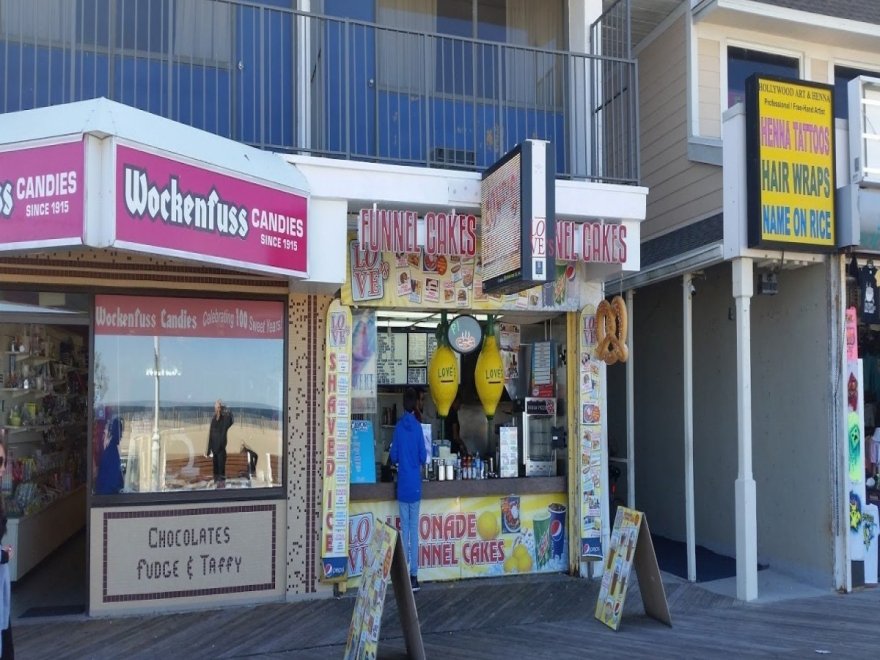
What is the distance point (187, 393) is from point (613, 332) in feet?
13.4

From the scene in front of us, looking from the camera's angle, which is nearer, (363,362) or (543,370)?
(363,362)

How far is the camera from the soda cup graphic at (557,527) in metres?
8.25

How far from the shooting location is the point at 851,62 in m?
10.4

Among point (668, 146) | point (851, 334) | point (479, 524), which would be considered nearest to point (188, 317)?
point (479, 524)

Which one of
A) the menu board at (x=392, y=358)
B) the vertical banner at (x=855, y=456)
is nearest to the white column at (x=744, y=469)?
the vertical banner at (x=855, y=456)

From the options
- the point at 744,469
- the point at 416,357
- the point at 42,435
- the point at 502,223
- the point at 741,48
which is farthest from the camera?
the point at 741,48

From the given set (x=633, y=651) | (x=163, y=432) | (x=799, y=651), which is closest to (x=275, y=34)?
(x=163, y=432)

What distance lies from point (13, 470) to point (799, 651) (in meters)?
7.34

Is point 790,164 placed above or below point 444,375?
above

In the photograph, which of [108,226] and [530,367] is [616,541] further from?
[108,226]

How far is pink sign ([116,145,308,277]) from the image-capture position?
5312 mm

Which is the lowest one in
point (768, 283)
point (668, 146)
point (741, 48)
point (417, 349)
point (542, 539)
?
point (542, 539)

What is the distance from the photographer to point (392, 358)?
27.9ft

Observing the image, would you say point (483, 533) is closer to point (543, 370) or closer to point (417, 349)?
point (543, 370)
